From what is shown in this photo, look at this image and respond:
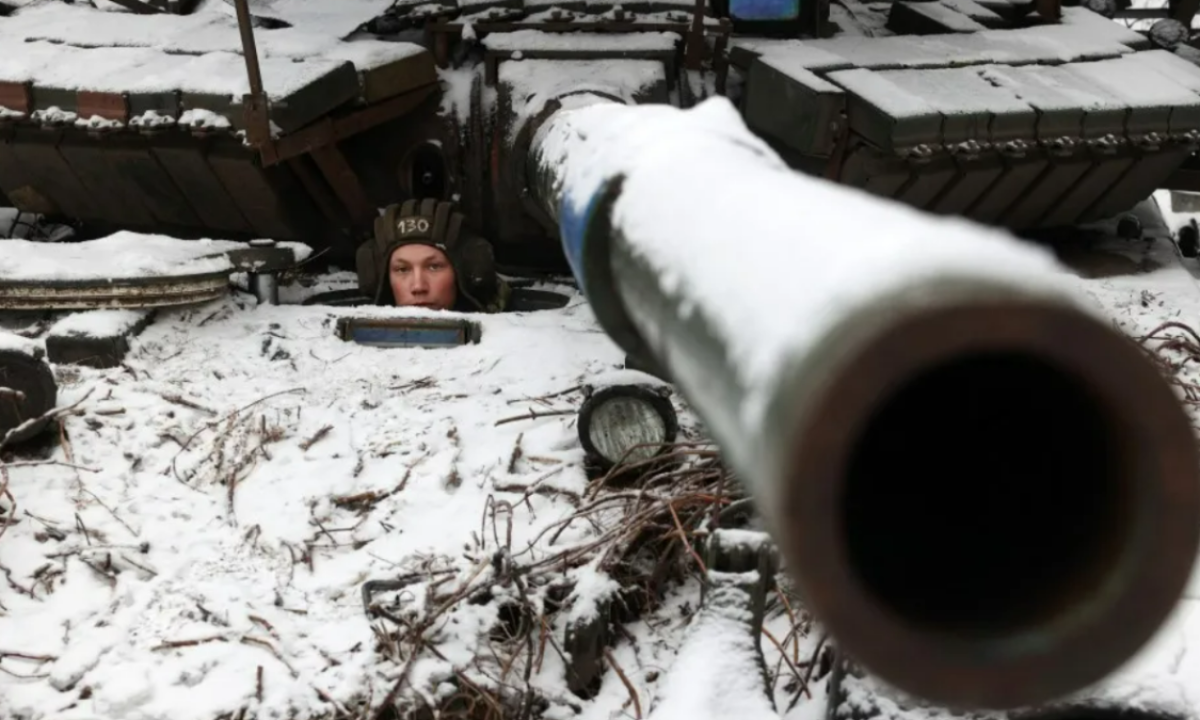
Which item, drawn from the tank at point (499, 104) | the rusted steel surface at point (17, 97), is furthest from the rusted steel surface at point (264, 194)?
the rusted steel surface at point (17, 97)

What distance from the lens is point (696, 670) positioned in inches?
85.0

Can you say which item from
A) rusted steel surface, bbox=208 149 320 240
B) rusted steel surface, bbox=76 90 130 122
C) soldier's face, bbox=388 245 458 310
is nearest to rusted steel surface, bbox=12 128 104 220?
rusted steel surface, bbox=76 90 130 122

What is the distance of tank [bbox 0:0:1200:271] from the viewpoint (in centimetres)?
430

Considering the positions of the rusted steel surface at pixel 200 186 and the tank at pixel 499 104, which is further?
the rusted steel surface at pixel 200 186

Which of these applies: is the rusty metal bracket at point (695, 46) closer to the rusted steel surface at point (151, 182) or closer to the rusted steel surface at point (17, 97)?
the rusted steel surface at point (151, 182)

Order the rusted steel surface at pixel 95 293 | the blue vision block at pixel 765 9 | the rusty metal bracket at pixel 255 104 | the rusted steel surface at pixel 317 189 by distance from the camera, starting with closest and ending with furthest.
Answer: the rusty metal bracket at pixel 255 104 → the rusted steel surface at pixel 95 293 → the rusted steel surface at pixel 317 189 → the blue vision block at pixel 765 9

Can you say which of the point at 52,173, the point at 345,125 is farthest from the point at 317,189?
the point at 52,173

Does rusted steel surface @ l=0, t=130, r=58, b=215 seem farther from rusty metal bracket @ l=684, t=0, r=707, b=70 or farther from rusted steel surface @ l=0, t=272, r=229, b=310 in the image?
rusty metal bracket @ l=684, t=0, r=707, b=70

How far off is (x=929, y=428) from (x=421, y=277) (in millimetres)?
3836

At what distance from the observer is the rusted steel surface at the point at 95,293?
4102mm

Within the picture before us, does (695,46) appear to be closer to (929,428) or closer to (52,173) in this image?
(52,173)

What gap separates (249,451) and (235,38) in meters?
2.24

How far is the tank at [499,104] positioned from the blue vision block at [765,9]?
10mm

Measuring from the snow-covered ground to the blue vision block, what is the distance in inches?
78.1
